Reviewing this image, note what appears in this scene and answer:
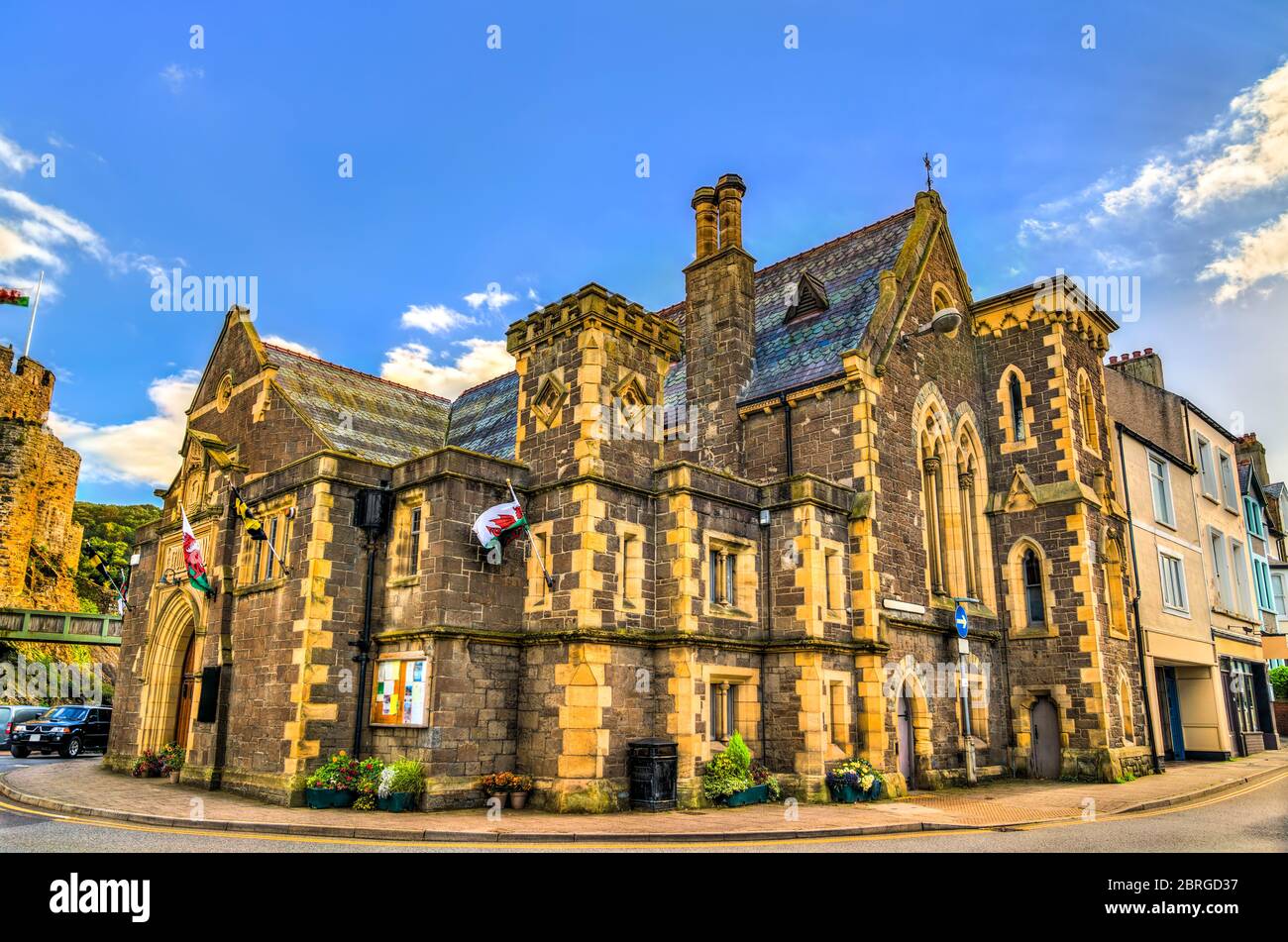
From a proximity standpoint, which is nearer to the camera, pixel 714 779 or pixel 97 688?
pixel 714 779

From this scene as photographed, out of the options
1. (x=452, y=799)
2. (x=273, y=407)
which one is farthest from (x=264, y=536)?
(x=452, y=799)

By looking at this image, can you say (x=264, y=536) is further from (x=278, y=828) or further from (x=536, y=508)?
(x=278, y=828)

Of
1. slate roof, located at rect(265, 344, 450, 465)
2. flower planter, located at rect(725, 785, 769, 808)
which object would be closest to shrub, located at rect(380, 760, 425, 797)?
flower planter, located at rect(725, 785, 769, 808)

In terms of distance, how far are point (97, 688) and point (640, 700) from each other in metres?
41.1

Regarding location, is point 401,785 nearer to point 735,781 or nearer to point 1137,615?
point 735,781

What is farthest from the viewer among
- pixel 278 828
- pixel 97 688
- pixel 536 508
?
pixel 97 688

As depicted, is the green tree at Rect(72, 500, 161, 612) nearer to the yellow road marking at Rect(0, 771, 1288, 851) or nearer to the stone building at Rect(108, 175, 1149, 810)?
the stone building at Rect(108, 175, 1149, 810)

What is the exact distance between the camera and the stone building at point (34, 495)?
49500mm

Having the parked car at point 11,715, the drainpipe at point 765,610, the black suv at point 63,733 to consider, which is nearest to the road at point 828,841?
the drainpipe at point 765,610

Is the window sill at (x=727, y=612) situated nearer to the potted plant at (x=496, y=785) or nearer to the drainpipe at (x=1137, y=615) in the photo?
the potted plant at (x=496, y=785)

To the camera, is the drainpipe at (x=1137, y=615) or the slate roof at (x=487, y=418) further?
the slate roof at (x=487, y=418)

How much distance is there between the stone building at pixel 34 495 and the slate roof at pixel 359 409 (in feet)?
114

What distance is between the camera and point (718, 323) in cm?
2389

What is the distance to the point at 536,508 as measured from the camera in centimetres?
1816
